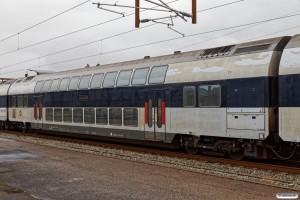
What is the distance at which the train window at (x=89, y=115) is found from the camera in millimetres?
20734

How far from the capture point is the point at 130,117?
59.0 feet

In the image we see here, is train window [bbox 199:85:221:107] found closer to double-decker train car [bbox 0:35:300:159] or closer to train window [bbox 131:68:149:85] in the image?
double-decker train car [bbox 0:35:300:159]

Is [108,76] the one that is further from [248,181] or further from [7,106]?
[7,106]

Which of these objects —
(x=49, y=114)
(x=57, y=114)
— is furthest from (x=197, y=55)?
(x=49, y=114)

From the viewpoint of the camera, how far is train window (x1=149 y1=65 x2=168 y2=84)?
53.6 feet

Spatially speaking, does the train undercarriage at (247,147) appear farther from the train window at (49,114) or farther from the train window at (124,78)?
the train window at (49,114)

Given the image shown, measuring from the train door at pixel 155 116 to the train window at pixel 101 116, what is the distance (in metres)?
3.50

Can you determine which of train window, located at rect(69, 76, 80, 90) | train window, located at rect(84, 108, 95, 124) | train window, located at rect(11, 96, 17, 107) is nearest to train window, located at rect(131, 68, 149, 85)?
train window, located at rect(84, 108, 95, 124)

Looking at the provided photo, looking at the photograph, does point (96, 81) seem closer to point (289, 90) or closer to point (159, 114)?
point (159, 114)

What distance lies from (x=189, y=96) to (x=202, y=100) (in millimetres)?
741

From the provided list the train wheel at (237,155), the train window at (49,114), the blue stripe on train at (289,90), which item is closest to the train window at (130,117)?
the train wheel at (237,155)

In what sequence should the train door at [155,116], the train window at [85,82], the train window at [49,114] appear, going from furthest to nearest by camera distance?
1. the train window at [49,114]
2. the train window at [85,82]
3. the train door at [155,116]

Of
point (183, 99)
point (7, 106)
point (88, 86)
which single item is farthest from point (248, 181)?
point (7, 106)

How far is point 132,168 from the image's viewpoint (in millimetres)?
12219
